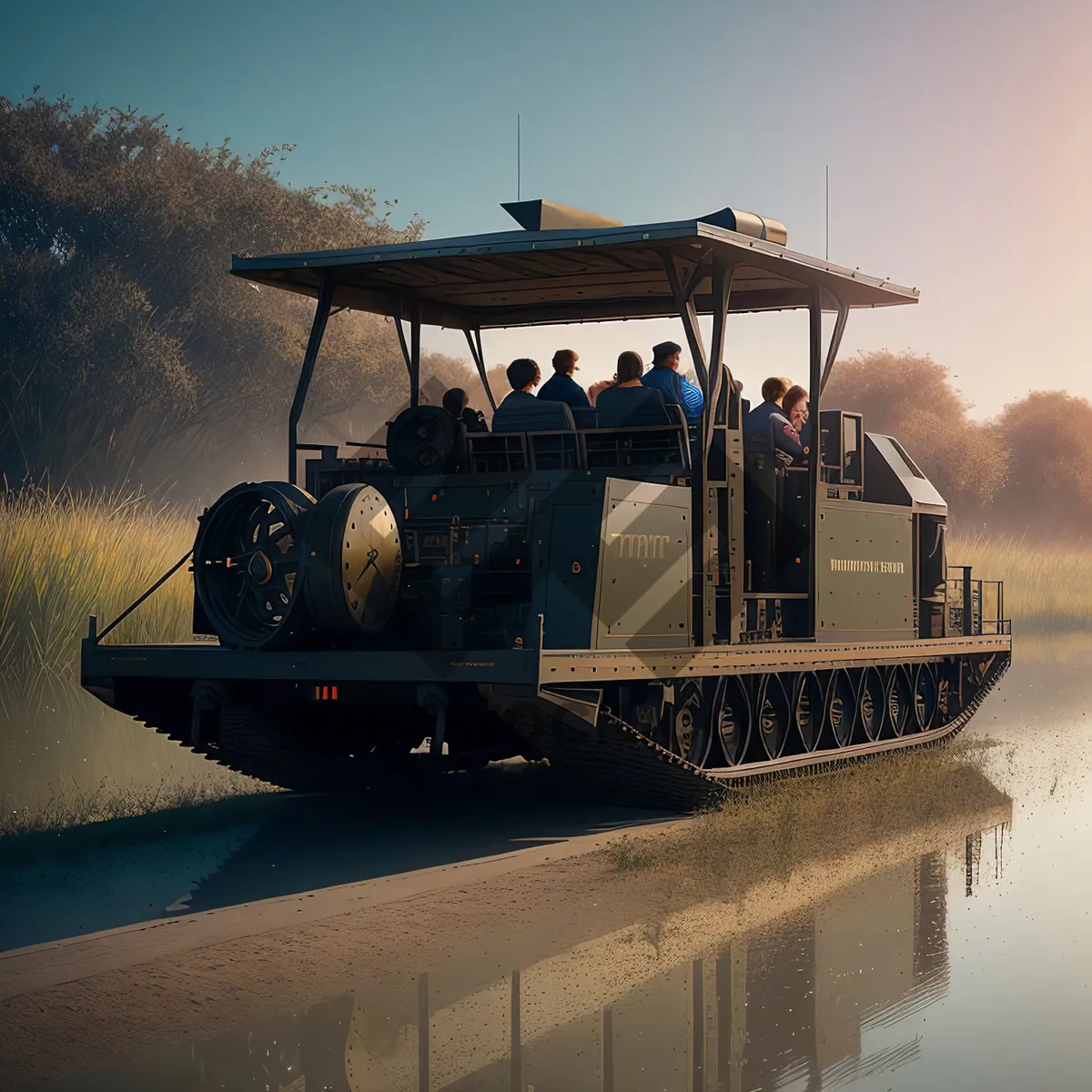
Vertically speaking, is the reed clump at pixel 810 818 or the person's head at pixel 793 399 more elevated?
Result: the person's head at pixel 793 399

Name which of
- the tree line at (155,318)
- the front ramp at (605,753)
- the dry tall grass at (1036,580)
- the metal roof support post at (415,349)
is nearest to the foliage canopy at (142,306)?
the tree line at (155,318)

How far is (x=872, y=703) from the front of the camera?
14.1 metres

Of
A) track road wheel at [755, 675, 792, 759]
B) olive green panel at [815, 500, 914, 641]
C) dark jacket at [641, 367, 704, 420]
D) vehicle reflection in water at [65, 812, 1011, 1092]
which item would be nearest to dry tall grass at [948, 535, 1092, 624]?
olive green panel at [815, 500, 914, 641]

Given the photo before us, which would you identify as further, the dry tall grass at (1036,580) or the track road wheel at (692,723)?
the dry tall grass at (1036,580)

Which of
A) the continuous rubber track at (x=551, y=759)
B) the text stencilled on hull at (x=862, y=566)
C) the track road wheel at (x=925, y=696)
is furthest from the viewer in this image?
the track road wheel at (x=925, y=696)

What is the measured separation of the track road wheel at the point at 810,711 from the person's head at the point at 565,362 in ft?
9.08

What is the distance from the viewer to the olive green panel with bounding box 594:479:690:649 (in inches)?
397

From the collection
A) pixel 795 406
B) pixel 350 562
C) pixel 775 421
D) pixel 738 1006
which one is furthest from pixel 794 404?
pixel 738 1006

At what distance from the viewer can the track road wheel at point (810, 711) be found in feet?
42.0

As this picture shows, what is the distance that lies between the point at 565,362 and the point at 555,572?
2.55 metres

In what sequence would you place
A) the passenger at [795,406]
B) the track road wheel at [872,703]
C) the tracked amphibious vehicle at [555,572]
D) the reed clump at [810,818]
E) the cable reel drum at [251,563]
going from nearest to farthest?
the reed clump at [810,818], the tracked amphibious vehicle at [555,572], the cable reel drum at [251,563], the passenger at [795,406], the track road wheel at [872,703]

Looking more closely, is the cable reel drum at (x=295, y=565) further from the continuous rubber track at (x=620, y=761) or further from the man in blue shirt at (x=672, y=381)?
the man in blue shirt at (x=672, y=381)

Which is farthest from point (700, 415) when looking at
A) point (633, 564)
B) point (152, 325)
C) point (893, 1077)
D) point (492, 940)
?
point (152, 325)

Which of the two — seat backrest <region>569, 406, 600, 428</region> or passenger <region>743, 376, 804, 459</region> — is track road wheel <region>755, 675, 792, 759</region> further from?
seat backrest <region>569, 406, 600, 428</region>
